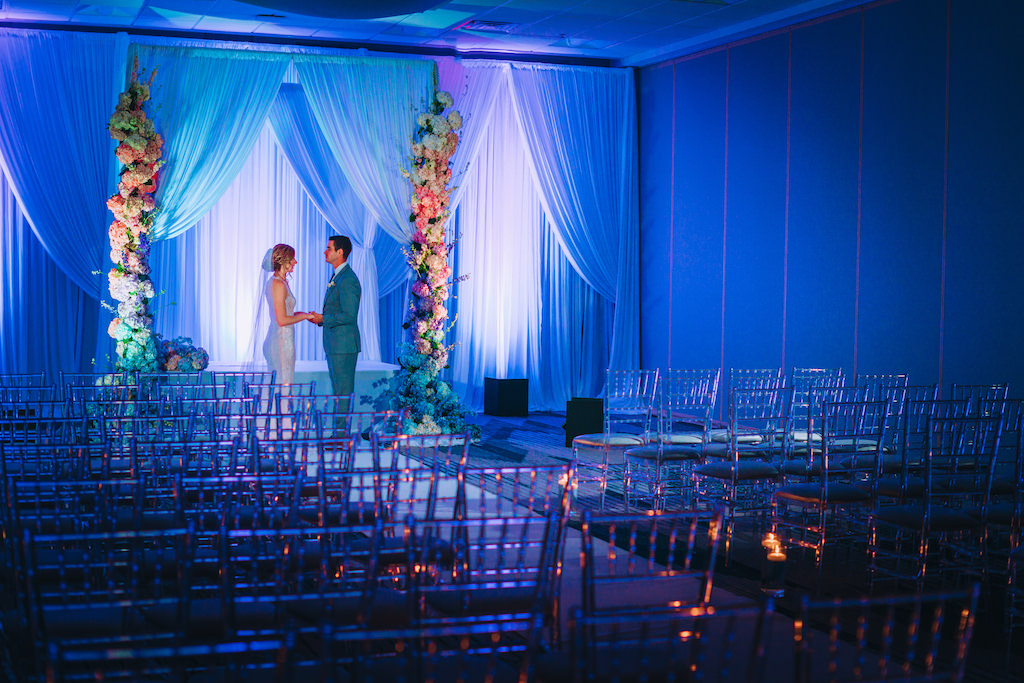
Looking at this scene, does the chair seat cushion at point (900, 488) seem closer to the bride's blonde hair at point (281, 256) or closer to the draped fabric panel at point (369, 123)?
the bride's blonde hair at point (281, 256)

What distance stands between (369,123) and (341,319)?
331cm

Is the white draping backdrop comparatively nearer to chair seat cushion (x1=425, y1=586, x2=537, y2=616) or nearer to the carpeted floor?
the carpeted floor

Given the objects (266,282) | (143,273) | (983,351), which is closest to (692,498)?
(983,351)

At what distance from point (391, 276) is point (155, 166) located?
124 inches

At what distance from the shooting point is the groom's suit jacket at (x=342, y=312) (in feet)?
28.8

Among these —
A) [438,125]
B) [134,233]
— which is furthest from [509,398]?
[134,233]

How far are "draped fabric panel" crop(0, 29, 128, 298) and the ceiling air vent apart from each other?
344 centimetres

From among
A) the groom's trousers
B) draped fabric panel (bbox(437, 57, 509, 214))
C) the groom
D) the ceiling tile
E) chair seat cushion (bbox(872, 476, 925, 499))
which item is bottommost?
chair seat cushion (bbox(872, 476, 925, 499))

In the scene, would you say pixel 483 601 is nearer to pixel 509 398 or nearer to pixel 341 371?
pixel 341 371

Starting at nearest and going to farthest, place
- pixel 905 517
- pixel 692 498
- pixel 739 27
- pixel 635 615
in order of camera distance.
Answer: pixel 635 615 → pixel 905 517 → pixel 692 498 → pixel 739 27

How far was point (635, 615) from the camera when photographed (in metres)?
2.18

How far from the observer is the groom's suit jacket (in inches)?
345

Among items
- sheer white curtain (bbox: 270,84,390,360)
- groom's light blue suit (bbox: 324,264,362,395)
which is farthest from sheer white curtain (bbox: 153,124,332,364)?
groom's light blue suit (bbox: 324,264,362,395)

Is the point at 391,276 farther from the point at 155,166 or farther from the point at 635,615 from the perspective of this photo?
the point at 635,615
